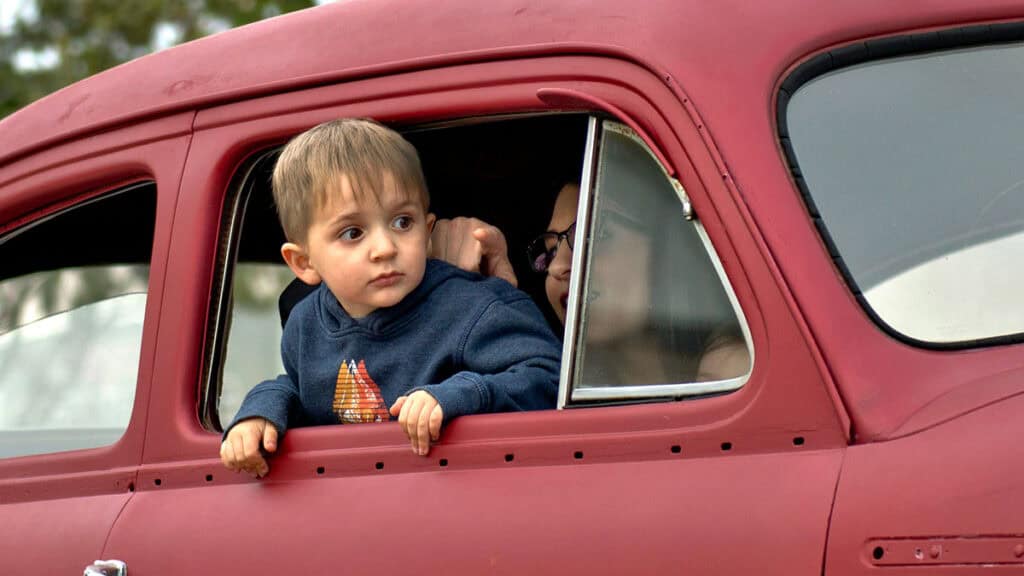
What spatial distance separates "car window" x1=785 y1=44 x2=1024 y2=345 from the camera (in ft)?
7.53

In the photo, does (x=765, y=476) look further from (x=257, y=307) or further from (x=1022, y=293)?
(x=257, y=307)

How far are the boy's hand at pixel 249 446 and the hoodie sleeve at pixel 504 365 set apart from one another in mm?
329

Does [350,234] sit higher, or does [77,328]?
[77,328]

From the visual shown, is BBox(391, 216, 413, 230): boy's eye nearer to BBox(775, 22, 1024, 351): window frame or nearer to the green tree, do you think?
BBox(775, 22, 1024, 351): window frame

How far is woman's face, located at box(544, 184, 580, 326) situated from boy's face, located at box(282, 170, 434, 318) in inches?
14.3

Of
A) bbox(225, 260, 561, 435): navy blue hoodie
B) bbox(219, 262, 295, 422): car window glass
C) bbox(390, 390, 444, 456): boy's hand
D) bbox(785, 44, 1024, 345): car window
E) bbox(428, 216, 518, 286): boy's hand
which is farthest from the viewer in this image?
bbox(219, 262, 295, 422): car window glass

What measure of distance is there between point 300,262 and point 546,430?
819 mm

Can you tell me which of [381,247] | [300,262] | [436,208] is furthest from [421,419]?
[436,208]

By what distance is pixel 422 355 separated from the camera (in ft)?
9.33

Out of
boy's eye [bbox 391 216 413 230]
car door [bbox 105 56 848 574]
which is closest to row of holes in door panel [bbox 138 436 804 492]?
car door [bbox 105 56 848 574]

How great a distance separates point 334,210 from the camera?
2895 mm

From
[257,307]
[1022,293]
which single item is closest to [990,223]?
[1022,293]

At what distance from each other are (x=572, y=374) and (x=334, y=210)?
→ 605 mm

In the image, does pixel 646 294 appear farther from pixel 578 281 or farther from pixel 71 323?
pixel 71 323
